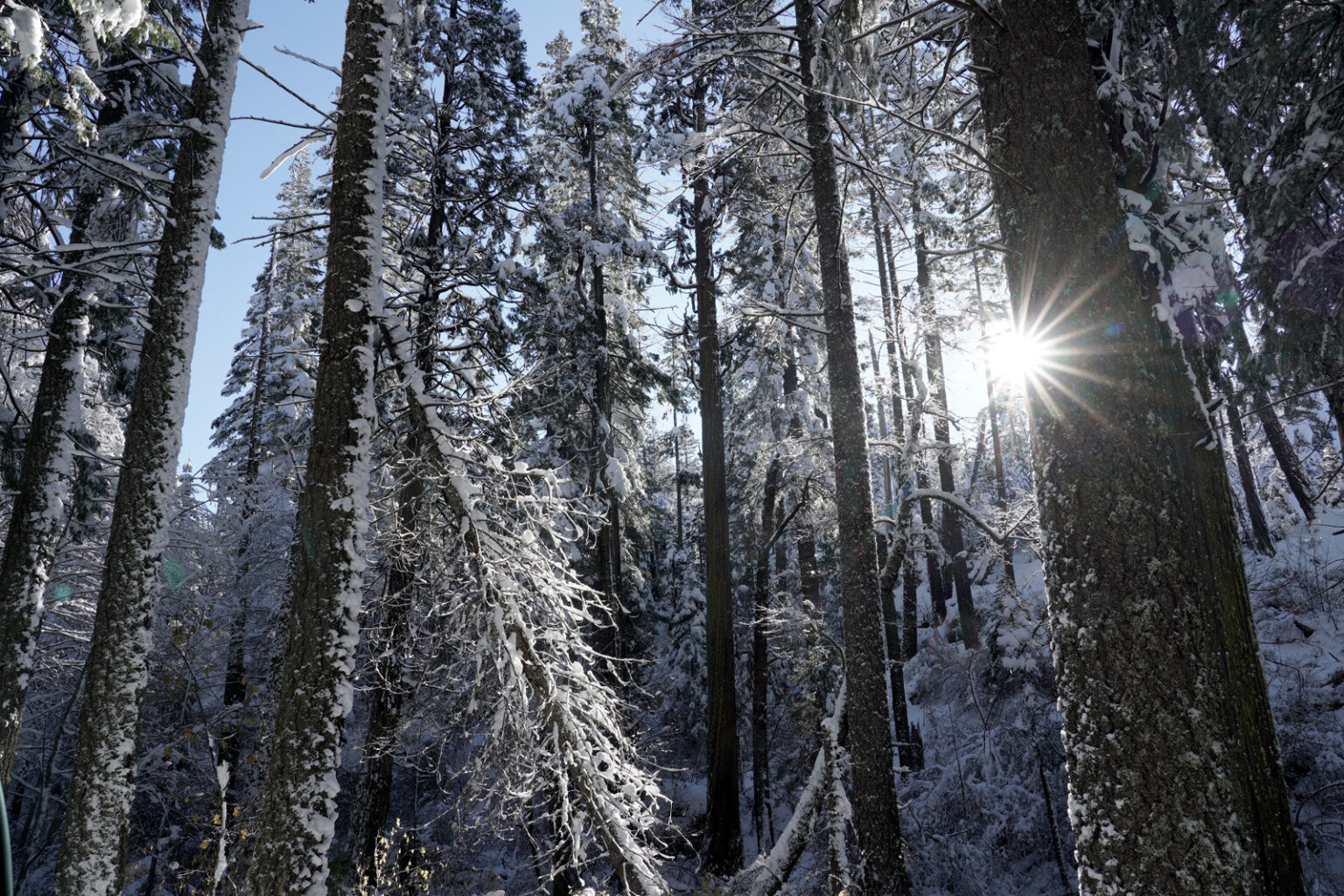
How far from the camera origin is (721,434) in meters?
12.3

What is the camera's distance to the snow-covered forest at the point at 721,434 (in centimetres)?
327

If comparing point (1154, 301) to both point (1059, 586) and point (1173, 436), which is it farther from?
point (1059, 586)

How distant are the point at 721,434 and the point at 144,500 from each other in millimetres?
8373

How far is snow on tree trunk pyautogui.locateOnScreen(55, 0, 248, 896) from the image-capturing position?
5797 mm

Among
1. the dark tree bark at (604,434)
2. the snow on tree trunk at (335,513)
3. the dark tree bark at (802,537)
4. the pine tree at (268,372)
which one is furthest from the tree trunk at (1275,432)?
the pine tree at (268,372)

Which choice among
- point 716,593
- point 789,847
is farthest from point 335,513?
point 716,593

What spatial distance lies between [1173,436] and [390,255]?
1237 cm

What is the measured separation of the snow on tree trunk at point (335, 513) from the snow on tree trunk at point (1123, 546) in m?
4.20

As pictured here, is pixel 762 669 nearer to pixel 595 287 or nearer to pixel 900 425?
pixel 900 425

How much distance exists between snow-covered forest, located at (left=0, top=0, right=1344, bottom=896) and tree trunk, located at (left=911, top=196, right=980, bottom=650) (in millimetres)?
299

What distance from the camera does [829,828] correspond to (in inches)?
305

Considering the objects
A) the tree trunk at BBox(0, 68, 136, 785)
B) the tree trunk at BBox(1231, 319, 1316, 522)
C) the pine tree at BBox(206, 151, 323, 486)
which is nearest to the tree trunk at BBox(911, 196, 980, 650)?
the tree trunk at BBox(1231, 319, 1316, 522)

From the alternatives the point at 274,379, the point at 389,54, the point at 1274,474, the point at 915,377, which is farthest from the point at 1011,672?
the point at 274,379

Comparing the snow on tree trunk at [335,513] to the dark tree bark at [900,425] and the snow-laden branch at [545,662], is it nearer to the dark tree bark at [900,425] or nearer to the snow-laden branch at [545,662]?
the snow-laden branch at [545,662]
